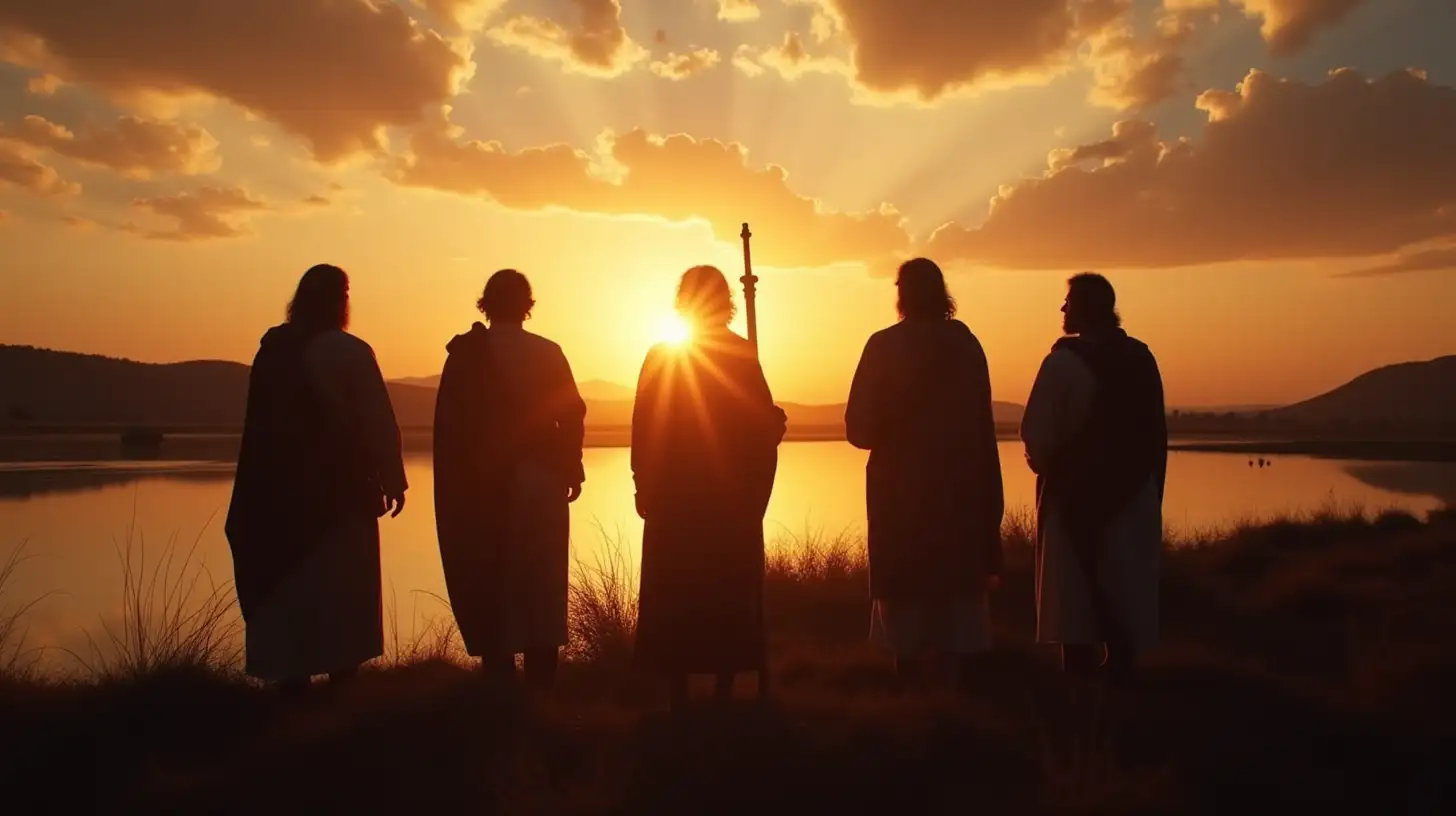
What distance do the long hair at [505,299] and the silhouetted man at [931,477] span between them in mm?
1971

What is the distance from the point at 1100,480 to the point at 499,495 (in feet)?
10.9

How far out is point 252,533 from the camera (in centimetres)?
533

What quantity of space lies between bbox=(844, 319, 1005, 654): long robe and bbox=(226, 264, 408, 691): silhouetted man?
102 inches

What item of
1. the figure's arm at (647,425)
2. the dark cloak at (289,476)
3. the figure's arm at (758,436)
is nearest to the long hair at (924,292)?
the figure's arm at (758,436)

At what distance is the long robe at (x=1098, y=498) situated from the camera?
5551mm

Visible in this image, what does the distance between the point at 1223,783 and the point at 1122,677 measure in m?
1.51

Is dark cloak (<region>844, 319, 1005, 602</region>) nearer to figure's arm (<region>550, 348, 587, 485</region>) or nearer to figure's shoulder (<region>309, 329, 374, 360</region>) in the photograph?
figure's arm (<region>550, 348, 587, 485</region>)

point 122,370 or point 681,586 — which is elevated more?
point 122,370

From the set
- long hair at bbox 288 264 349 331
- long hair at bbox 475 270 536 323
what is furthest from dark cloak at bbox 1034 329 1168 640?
long hair at bbox 288 264 349 331

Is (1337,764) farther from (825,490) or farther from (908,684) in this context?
(825,490)

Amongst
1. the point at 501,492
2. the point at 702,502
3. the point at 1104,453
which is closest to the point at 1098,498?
the point at 1104,453

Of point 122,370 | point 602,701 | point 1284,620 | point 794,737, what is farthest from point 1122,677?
point 122,370

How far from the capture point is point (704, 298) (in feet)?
16.7

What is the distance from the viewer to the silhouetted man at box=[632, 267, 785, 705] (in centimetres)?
502
